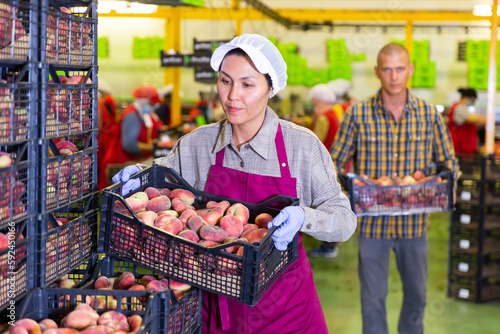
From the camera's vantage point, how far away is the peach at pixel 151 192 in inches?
78.7

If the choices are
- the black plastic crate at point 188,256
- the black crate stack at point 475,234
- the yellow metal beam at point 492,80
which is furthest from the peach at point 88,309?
the yellow metal beam at point 492,80

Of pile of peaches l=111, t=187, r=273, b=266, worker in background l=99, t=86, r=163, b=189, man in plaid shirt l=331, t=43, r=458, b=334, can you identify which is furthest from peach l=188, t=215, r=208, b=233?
worker in background l=99, t=86, r=163, b=189

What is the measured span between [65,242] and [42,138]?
0.33m

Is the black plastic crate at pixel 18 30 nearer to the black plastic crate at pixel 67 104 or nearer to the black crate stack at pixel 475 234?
the black plastic crate at pixel 67 104

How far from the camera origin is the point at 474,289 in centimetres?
475

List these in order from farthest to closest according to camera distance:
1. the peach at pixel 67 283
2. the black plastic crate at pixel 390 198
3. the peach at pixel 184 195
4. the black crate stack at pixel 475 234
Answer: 1. the black crate stack at pixel 475 234
2. the black plastic crate at pixel 390 198
3. the peach at pixel 184 195
4. the peach at pixel 67 283

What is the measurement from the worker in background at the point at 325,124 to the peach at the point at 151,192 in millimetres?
3973

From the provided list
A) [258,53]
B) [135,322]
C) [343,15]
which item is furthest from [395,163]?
[343,15]

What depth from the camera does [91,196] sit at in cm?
190

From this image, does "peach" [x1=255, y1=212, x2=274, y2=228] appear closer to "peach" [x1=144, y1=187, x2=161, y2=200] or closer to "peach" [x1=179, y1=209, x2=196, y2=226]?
"peach" [x1=179, y1=209, x2=196, y2=226]

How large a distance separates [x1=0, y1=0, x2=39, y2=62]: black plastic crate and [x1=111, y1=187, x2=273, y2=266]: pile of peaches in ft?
1.69

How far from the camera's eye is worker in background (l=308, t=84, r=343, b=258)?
6.00m

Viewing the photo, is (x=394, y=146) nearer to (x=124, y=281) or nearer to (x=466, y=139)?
(x=124, y=281)

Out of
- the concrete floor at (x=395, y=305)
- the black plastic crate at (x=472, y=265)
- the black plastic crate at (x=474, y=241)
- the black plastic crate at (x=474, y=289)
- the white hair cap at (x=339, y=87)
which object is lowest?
the concrete floor at (x=395, y=305)
